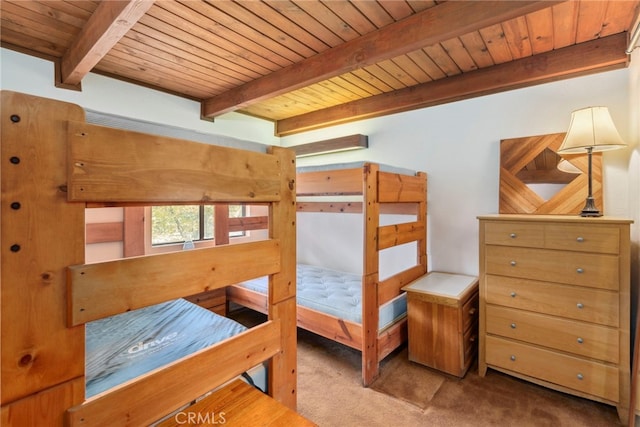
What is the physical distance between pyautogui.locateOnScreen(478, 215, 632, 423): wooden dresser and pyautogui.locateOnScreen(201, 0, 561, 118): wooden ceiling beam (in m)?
1.16

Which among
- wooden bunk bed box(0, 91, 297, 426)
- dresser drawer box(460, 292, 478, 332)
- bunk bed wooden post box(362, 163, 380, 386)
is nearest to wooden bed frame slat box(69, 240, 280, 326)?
wooden bunk bed box(0, 91, 297, 426)

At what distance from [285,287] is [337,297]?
1.18 metres

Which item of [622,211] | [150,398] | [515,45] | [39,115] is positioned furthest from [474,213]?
[39,115]

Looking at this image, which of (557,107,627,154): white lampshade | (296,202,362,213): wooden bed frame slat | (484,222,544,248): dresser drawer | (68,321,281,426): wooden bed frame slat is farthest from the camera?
(296,202,362,213): wooden bed frame slat

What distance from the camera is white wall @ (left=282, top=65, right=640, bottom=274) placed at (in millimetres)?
1931

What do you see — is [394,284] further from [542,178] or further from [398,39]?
[398,39]

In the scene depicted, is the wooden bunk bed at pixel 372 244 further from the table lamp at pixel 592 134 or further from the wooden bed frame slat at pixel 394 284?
the table lamp at pixel 592 134

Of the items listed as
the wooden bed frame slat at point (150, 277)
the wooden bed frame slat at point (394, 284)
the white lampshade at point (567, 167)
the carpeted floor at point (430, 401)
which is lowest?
the carpeted floor at point (430, 401)

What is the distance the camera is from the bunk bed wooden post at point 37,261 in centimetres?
62

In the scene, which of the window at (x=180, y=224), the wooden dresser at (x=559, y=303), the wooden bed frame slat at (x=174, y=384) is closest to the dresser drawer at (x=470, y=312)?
the wooden dresser at (x=559, y=303)

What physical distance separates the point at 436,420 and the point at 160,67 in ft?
10.1

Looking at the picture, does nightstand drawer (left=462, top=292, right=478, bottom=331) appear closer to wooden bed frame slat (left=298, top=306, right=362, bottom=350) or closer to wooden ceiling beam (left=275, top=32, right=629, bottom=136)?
wooden bed frame slat (left=298, top=306, right=362, bottom=350)

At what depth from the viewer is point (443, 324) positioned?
2006 millimetres

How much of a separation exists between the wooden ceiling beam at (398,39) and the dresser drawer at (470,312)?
1.72 m
